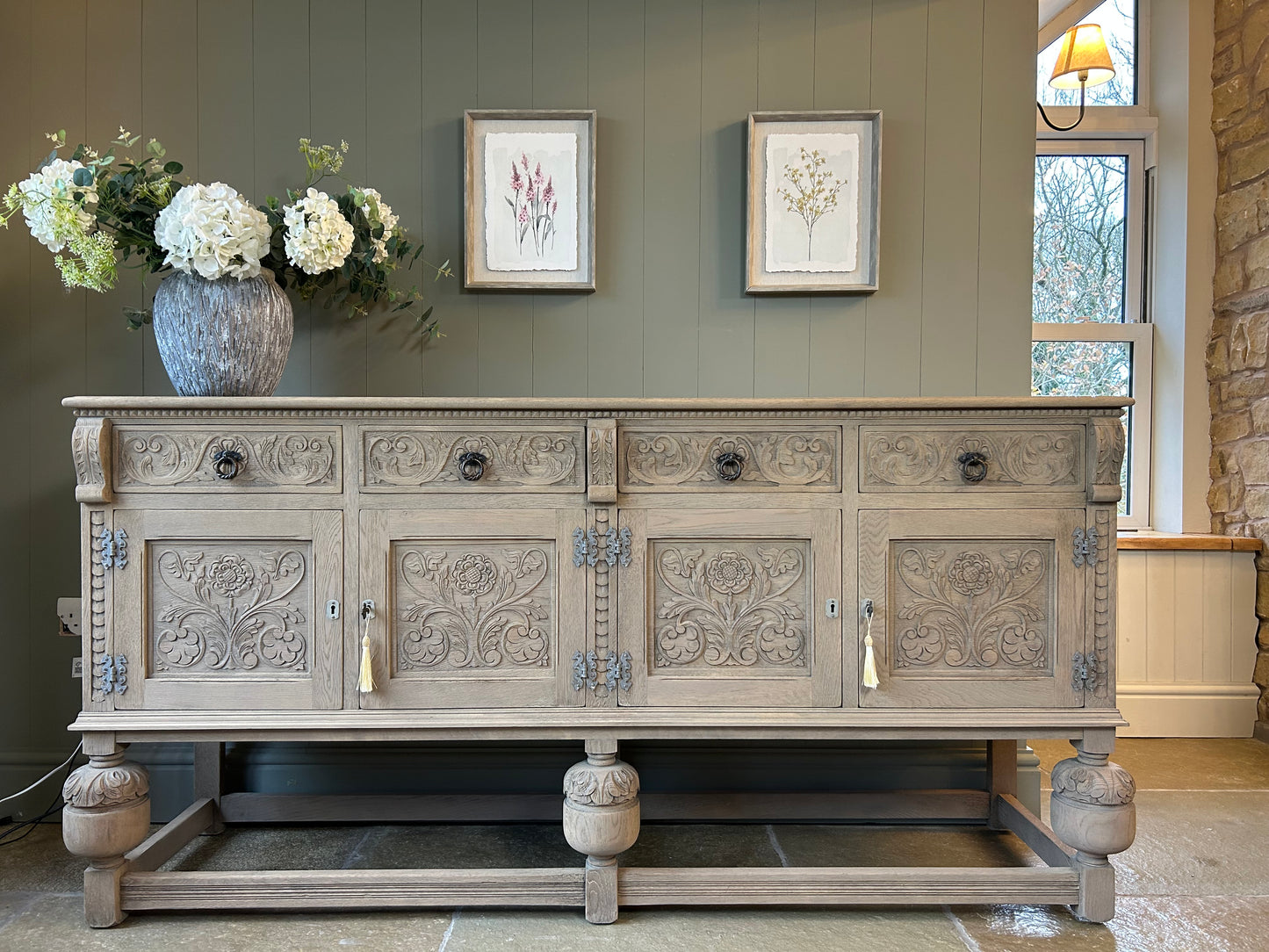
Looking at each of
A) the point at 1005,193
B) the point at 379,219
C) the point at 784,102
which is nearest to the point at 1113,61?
the point at 1005,193

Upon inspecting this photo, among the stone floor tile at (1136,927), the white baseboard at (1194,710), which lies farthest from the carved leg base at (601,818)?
the white baseboard at (1194,710)

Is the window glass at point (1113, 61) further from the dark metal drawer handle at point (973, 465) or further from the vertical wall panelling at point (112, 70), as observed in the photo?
the vertical wall panelling at point (112, 70)

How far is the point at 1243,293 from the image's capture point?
274cm

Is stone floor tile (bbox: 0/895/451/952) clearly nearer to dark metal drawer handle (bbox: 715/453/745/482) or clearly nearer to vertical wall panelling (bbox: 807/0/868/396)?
dark metal drawer handle (bbox: 715/453/745/482)

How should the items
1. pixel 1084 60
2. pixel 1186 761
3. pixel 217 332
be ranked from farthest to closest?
pixel 1084 60
pixel 1186 761
pixel 217 332

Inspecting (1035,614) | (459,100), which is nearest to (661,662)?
(1035,614)

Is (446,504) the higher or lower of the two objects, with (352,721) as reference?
higher

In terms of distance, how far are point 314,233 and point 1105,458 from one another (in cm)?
172

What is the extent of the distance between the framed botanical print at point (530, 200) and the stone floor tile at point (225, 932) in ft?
4.91

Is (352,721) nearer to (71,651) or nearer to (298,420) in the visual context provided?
(298,420)

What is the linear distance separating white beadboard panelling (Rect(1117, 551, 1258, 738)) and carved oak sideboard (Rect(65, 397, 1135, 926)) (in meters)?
1.43

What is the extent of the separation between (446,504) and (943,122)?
1.64 metres

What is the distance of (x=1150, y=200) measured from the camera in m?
3.01

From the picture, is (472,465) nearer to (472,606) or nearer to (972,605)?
(472,606)
